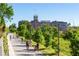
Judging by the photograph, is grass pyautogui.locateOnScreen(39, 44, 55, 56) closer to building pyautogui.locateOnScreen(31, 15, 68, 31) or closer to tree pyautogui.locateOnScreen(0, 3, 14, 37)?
building pyautogui.locateOnScreen(31, 15, 68, 31)

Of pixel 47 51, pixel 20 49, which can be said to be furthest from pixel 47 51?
pixel 20 49

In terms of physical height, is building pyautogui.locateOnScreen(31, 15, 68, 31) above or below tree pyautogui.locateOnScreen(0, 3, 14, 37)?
below

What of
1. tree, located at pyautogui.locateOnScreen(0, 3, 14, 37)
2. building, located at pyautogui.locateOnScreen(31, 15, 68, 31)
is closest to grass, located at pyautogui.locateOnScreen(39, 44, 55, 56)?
building, located at pyautogui.locateOnScreen(31, 15, 68, 31)

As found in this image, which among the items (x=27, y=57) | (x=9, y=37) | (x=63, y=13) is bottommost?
(x=27, y=57)

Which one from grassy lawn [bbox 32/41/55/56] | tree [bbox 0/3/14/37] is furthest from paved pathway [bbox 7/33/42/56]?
tree [bbox 0/3/14/37]

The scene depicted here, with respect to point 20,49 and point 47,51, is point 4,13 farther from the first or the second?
point 47,51

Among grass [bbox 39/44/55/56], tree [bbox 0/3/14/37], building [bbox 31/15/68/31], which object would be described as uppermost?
tree [bbox 0/3/14/37]

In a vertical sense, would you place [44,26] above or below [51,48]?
above

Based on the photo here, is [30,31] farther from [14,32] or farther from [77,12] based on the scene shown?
[77,12]

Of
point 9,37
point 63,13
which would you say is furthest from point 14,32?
point 63,13

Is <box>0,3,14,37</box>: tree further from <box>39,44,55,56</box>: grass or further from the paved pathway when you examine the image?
<box>39,44,55,56</box>: grass
